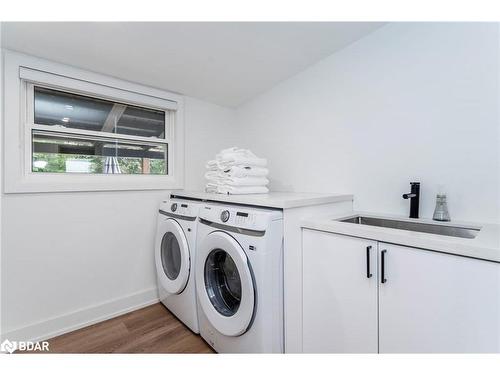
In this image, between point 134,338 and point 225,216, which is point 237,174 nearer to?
point 225,216

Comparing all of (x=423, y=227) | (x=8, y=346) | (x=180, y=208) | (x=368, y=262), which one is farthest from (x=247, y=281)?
(x=8, y=346)

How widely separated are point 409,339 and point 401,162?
100 centimetres

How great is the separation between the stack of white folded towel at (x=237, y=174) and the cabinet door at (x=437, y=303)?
96 cm

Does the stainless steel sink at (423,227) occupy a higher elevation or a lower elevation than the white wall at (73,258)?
higher

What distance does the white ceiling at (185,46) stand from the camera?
1.42 meters

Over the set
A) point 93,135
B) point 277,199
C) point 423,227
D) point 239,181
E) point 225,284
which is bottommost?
point 225,284

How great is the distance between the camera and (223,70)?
76.4 inches

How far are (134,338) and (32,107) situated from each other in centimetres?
176

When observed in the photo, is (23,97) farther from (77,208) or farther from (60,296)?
(60,296)

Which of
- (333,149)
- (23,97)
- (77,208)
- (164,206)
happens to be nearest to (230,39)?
(333,149)

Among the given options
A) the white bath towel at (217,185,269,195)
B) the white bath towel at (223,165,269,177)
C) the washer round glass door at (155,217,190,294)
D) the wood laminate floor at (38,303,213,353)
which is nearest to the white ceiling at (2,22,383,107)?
the white bath towel at (223,165,269,177)

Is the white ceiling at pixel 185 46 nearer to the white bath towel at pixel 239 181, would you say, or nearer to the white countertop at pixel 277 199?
the white bath towel at pixel 239 181

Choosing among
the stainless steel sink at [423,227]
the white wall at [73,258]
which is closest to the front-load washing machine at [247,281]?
the stainless steel sink at [423,227]

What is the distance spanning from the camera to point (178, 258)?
191cm
